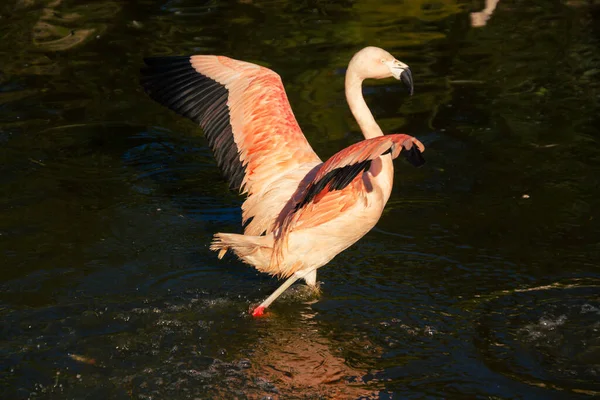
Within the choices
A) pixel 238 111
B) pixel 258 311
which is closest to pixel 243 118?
pixel 238 111

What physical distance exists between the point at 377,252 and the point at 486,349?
1.50 m

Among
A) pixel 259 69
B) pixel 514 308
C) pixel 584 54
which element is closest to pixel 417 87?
pixel 584 54

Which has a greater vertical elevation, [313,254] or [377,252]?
[313,254]

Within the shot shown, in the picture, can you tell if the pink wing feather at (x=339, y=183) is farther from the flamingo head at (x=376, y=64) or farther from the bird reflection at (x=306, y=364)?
the flamingo head at (x=376, y=64)

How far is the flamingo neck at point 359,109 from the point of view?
584 centimetres

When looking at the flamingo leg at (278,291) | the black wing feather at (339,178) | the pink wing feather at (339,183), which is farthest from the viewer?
the flamingo leg at (278,291)

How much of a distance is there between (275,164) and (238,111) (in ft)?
1.85

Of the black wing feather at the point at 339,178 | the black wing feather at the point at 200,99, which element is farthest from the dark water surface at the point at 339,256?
the black wing feather at the point at 339,178

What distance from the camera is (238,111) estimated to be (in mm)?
6508

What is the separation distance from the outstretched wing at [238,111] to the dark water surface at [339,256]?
858 millimetres

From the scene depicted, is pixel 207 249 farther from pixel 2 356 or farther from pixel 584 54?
pixel 584 54

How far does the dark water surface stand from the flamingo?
1.70ft

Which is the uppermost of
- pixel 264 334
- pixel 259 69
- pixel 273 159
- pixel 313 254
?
pixel 259 69

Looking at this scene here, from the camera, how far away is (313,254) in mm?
5840
